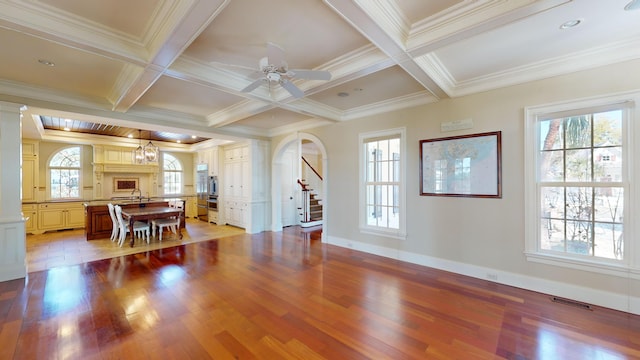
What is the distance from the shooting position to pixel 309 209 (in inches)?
318

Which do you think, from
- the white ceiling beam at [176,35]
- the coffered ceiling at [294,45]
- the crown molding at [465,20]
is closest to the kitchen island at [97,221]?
the coffered ceiling at [294,45]

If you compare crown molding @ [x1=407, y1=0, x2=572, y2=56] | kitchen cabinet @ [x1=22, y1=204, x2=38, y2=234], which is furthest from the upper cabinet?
crown molding @ [x1=407, y1=0, x2=572, y2=56]

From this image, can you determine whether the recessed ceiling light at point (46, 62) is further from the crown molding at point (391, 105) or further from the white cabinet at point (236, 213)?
the white cabinet at point (236, 213)

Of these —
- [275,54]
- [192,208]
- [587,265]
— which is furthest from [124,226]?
[587,265]

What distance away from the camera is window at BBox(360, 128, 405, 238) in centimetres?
449

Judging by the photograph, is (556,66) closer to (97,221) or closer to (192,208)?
(97,221)

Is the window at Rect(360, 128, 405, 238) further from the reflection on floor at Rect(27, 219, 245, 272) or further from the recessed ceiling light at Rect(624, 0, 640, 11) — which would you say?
the reflection on floor at Rect(27, 219, 245, 272)

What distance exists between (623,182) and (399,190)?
256cm

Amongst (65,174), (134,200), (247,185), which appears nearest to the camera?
(247,185)

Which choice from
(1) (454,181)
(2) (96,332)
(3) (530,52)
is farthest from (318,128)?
(2) (96,332)

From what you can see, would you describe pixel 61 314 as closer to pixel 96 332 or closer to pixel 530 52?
pixel 96 332

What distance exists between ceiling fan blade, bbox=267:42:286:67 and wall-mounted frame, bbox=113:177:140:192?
8.23 metres

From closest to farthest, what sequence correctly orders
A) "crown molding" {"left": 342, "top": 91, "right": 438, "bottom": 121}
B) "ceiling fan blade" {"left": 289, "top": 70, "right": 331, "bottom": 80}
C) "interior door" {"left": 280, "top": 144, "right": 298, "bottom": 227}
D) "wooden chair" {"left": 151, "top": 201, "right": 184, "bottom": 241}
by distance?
"ceiling fan blade" {"left": 289, "top": 70, "right": 331, "bottom": 80} < "crown molding" {"left": 342, "top": 91, "right": 438, "bottom": 121} < "wooden chair" {"left": 151, "top": 201, "right": 184, "bottom": 241} < "interior door" {"left": 280, "top": 144, "right": 298, "bottom": 227}

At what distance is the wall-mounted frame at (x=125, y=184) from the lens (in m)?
8.12
